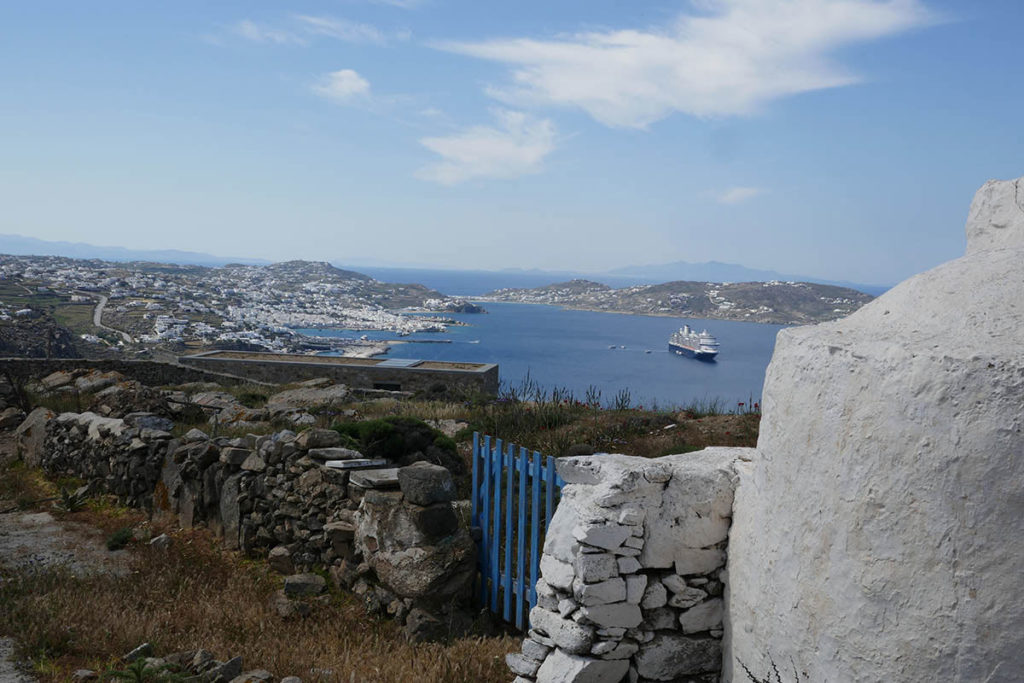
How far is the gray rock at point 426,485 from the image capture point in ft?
20.9

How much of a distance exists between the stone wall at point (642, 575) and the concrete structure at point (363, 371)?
48.7 feet

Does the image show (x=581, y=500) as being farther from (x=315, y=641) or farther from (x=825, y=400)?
(x=315, y=641)

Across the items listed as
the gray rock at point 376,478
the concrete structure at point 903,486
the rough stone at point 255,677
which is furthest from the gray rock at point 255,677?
the concrete structure at point 903,486

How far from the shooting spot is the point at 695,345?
274ft

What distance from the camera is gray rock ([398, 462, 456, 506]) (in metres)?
6.36

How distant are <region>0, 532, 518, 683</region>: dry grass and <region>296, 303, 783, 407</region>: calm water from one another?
1586 inches

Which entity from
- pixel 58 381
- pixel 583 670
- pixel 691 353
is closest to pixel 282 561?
pixel 583 670

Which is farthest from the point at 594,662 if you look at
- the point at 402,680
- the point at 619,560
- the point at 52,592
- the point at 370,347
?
the point at 370,347

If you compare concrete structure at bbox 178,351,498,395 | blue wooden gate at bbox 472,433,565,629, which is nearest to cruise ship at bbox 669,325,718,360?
concrete structure at bbox 178,351,498,395

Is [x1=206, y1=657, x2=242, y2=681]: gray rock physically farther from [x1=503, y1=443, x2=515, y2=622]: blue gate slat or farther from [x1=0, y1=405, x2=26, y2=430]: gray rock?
[x1=0, y1=405, x2=26, y2=430]: gray rock

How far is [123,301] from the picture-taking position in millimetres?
67125

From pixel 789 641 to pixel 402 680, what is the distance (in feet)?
8.73

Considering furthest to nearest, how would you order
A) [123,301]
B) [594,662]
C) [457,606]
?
[123,301], [457,606], [594,662]

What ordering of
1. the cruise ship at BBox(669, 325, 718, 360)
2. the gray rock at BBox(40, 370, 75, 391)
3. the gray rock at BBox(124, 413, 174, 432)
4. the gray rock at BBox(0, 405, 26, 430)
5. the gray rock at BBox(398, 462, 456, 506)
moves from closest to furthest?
the gray rock at BBox(398, 462, 456, 506)
the gray rock at BBox(124, 413, 174, 432)
the gray rock at BBox(0, 405, 26, 430)
the gray rock at BBox(40, 370, 75, 391)
the cruise ship at BBox(669, 325, 718, 360)
